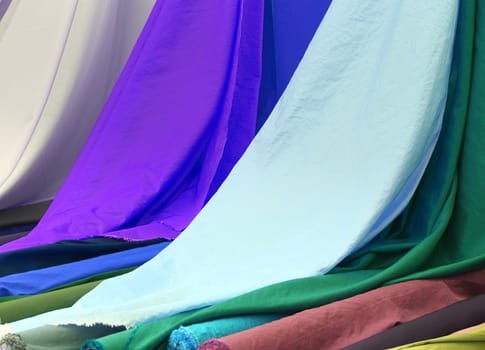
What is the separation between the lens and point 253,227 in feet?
7.66

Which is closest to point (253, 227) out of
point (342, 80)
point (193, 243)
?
point (193, 243)

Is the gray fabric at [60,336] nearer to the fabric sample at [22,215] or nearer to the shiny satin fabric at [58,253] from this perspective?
the shiny satin fabric at [58,253]

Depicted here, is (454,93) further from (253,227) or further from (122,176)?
(122,176)

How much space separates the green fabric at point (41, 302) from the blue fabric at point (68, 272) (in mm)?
34

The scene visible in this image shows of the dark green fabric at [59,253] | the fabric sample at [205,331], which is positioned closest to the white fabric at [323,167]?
the fabric sample at [205,331]

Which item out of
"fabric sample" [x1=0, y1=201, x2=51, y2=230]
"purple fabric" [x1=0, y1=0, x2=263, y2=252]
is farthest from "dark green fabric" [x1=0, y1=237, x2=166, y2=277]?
"fabric sample" [x1=0, y1=201, x2=51, y2=230]

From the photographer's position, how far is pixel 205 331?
1.79 m

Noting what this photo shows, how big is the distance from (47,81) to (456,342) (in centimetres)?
209

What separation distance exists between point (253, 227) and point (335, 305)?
0.53 metres

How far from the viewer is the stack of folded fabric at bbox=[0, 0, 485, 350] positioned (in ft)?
6.21

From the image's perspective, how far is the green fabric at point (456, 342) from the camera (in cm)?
164

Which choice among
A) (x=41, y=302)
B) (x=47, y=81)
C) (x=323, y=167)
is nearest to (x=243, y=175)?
(x=323, y=167)

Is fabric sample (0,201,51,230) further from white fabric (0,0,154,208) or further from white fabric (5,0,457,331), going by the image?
white fabric (5,0,457,331)

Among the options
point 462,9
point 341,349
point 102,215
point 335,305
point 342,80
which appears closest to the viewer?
point 341,349
